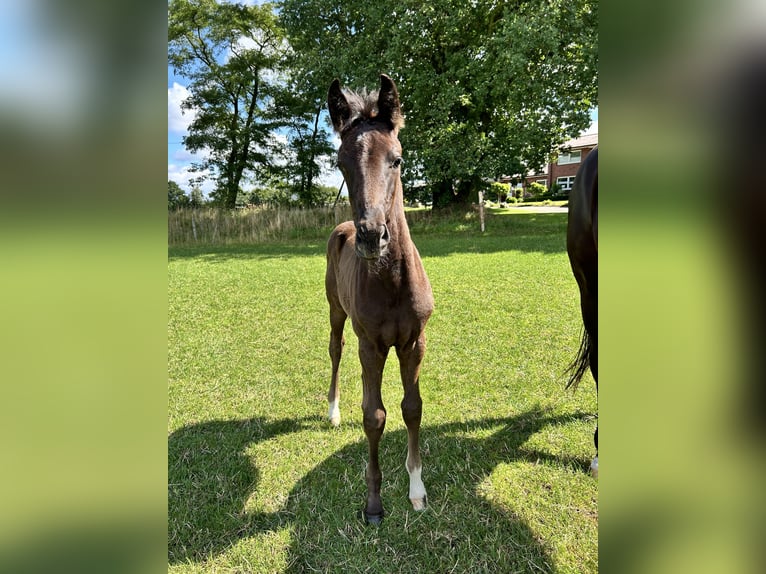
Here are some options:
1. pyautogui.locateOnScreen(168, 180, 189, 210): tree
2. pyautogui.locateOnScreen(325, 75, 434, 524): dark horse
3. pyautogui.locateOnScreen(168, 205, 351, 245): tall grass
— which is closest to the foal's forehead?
pyautogui.locateOnScreen(325, 75, 434, 524): dark horse

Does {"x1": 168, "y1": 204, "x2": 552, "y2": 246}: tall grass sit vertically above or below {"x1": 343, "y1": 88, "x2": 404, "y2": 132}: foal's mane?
above

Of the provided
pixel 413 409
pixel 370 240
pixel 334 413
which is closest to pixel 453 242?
pixel 334 413

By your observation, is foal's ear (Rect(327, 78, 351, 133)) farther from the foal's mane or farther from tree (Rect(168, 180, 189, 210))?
tree (Rect(168, 180, 189, 210))

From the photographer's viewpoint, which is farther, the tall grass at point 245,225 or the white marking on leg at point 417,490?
the tall grass at point 245,225

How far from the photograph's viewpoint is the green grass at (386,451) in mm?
2188

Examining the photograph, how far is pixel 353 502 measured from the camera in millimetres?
2529

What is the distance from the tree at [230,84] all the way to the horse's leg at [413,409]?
2113cm

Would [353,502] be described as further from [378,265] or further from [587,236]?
[587,236]

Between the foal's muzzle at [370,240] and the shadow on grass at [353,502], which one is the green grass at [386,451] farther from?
the foal's muzzle at [370,240]

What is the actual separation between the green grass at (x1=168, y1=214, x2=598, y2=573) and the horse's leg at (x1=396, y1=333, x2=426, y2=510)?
0.11 meters

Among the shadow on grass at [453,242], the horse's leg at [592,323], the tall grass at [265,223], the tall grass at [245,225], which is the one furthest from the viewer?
the tall grass at [245,225]

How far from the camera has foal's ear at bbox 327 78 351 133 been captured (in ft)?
7.09

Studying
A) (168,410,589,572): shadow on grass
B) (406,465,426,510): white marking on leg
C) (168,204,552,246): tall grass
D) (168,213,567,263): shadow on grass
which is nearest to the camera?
(168,410,589,572): shadow on grass

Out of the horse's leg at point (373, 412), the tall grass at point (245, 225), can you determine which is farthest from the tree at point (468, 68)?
the horse's leg at point (373, 412)
